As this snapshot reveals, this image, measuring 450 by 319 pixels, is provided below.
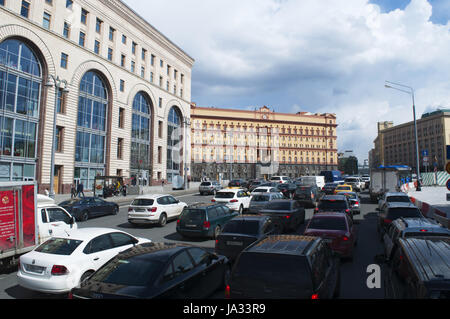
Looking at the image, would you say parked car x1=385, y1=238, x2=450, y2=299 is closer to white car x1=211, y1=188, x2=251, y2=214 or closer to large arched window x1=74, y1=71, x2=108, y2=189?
white car x1=211, y1=188, x2=251, y2=214

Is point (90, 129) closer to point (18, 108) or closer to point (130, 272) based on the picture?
point (18, 108)

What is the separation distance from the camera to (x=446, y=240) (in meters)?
5.00

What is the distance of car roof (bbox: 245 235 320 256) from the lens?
4.65 metres

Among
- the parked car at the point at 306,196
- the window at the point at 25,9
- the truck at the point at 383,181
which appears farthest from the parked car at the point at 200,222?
the window at the point at 25,9

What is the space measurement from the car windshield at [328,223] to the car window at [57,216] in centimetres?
877

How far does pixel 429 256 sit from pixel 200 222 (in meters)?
8.65

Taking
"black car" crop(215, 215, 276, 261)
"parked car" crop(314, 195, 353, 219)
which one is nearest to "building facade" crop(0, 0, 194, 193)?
"black car" crop(215, 215, 276, 261)

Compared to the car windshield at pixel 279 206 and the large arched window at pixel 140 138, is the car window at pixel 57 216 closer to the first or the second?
the car windshield at pixel 279 206

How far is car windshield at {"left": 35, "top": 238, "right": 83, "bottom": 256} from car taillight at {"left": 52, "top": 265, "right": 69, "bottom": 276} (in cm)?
35

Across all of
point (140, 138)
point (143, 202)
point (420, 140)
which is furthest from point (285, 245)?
point (420, 140)

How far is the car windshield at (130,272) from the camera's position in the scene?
15.1 feet

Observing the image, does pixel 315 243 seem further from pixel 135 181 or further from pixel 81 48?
pixel 135 181
